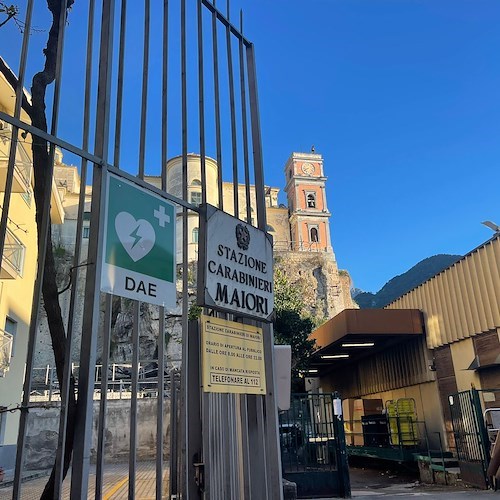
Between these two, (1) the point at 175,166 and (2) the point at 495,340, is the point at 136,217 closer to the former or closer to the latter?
(2) the point at 495,340

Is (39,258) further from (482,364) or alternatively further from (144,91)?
(482,364)

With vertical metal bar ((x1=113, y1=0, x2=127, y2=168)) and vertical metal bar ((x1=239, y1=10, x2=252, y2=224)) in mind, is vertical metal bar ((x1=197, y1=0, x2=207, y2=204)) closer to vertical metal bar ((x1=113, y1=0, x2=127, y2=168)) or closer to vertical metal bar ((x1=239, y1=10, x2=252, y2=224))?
vertical metal bar ((x1=239, y1=10, x2=252, y2=224))

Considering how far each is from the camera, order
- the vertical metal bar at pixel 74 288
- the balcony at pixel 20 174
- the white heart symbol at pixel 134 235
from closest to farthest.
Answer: the vertical metal bar at pixel 74 288
the white heart symbol at pixel 134 235
the balcony at pixel 20 174

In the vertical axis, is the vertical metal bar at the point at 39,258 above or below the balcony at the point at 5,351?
below

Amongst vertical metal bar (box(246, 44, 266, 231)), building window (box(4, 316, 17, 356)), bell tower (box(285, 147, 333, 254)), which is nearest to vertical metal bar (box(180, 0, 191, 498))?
vertical metal bar (box(246, 44, 266, 231))

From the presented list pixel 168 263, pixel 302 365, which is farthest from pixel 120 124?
pixel 302 365

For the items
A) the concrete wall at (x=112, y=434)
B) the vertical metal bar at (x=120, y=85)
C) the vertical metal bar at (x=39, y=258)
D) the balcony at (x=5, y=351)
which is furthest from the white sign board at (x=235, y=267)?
the concrete wall at (x=112, y=434)

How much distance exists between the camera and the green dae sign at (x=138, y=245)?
307 centimetres

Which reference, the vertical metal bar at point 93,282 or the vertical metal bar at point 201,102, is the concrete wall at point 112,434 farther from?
the vertical metal bar at point 93,282

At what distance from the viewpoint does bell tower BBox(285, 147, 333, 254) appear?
62.5 metres

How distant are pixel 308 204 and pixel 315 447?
180ft

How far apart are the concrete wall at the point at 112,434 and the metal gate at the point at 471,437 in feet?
29.8

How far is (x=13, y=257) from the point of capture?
46.5 feet

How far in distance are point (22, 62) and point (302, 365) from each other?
804 inches
